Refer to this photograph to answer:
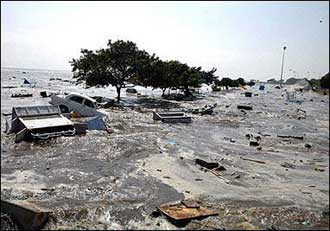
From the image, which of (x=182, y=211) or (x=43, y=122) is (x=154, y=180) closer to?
(x=182, y=211)

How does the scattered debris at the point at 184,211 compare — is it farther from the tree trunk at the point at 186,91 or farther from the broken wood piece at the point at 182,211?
the tree trunk at the point at 186,91

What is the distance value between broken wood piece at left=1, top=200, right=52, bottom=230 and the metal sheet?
885 centimetres

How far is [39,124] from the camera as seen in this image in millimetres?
16250

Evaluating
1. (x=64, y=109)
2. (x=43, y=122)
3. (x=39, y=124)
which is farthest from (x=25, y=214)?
(x=64, y=109)

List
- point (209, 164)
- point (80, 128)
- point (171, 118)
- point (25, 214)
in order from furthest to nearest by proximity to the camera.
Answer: point (171, 118) < point (80, 128) < point (209, 164) < point (25, 214)

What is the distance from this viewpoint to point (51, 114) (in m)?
17.3

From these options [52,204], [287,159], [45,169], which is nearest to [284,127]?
[287,159]

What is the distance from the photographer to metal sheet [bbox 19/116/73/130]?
631 inches

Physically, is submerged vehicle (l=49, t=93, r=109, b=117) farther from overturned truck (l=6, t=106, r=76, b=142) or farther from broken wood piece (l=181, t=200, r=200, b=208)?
broken wood piece (l=181, t=200, r=200, b=208)

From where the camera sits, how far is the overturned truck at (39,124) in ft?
51.2

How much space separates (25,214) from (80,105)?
16511mm

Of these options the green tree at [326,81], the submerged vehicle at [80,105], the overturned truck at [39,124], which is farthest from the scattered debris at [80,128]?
the green tree at [326,81]

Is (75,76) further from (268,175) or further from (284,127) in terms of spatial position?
(268,175)

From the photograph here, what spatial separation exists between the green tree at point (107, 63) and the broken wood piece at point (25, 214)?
3246 centimetres
